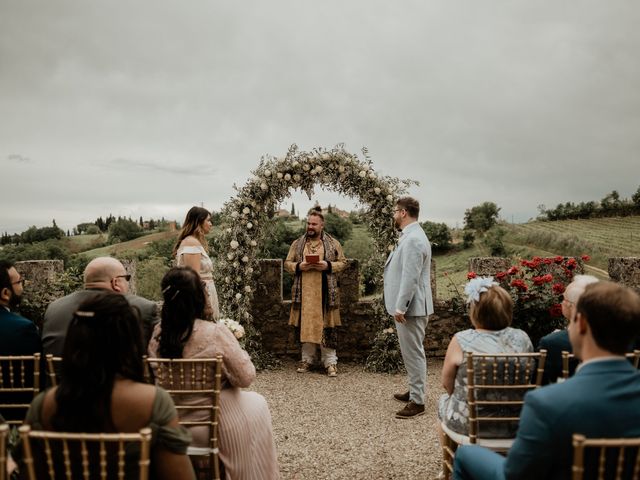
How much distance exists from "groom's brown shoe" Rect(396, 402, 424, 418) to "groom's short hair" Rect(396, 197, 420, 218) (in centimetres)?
197

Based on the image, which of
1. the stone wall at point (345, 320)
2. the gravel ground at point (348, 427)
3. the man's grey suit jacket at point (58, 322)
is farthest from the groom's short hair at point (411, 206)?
the man's grey suit jacket at point (58, 322)

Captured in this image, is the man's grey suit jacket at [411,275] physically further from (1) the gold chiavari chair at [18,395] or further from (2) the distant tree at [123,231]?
(2) the distant tree at [123,231]

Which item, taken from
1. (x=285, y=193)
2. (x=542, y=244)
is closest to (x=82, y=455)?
(x=285, y=193)

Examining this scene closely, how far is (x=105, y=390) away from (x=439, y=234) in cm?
1448

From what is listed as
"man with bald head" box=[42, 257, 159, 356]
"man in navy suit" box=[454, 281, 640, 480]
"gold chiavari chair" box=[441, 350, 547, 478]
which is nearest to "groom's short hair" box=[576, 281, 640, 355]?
"man in navy suit" box=[454, 281, 640, 480]

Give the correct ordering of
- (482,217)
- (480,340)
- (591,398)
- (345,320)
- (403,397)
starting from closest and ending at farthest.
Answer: (591,398) < (480,340) < (403,397) < (345,320) < (482,217)

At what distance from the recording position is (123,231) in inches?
599

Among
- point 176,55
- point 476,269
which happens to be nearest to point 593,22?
point 476,269

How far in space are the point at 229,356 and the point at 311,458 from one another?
1703mm

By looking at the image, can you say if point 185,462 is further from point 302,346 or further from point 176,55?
point 176,55

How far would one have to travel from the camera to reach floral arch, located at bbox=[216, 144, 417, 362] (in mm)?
6477

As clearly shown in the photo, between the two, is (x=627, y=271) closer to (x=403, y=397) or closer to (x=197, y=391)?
(x=403, y=397)

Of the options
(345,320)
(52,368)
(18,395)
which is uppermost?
(52,368)

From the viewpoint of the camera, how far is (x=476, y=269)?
6.30 metres
